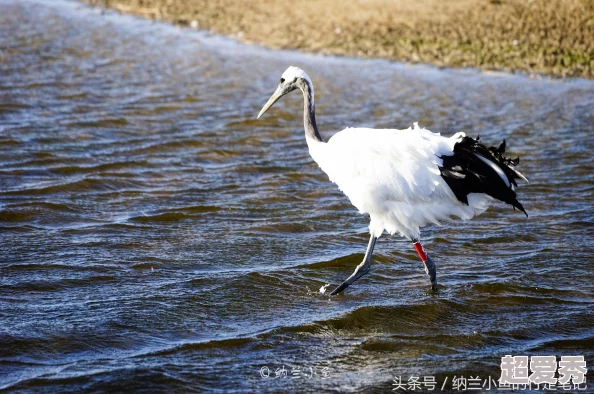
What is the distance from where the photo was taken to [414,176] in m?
6.22

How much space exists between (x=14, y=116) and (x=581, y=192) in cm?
655

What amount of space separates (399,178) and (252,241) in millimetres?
1550

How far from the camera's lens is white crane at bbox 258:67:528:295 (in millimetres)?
6129

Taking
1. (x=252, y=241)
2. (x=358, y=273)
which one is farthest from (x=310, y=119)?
(x=358, y=273)

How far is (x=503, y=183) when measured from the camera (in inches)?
238

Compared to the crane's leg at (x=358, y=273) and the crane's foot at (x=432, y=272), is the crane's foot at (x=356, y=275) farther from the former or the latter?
the crane's foot at (x=432, y=272)

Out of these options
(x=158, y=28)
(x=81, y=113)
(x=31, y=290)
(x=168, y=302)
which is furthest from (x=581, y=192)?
(x=158, y=28)

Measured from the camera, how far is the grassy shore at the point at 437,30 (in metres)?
12.4

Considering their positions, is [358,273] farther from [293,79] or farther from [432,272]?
[293,79]

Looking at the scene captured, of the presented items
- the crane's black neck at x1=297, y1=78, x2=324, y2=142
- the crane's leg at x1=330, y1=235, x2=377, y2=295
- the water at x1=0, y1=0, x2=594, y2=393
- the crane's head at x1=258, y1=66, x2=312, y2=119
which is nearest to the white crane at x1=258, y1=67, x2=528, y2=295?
the crane's leg at x1=330, y1=235, x2=377, y2=295

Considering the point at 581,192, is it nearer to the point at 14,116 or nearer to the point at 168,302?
the point at 168,302

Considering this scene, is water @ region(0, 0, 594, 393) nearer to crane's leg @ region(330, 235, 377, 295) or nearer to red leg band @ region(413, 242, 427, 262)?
crane's leg @ region(330, 235, 377, 295)

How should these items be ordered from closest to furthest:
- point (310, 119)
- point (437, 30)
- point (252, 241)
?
point (310, 119)
point (252, 241)
point (437, 30)

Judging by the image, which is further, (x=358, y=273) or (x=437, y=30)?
(x=437, y=30)
